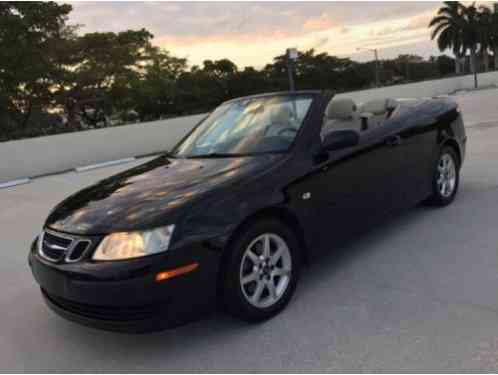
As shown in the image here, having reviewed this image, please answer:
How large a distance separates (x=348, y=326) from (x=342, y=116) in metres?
1.93

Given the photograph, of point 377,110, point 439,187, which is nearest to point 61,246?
point 377,110

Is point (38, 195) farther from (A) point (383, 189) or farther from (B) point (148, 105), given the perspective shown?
(B) point (148, 105)

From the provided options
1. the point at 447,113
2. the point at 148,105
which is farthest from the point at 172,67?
the point at 447,113

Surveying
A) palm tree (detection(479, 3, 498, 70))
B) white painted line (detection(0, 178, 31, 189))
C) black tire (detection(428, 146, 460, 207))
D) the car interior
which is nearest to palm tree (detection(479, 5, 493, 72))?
palm tree (detection(479, 3, 498, 70))

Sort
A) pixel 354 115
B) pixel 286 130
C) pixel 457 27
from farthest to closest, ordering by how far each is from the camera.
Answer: pixel 457 27 → pixel 354 115 → pixel 286 130

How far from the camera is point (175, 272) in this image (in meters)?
2.53

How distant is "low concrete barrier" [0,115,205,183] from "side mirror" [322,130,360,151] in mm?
11587

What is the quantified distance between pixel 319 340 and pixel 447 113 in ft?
10.5

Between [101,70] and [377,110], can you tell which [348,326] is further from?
[101,70]

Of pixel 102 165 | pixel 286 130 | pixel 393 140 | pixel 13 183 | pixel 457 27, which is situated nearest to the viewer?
pixel 286 130

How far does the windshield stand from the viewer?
351cm

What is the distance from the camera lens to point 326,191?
11.0 ft

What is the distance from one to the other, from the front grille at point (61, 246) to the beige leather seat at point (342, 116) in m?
2.06

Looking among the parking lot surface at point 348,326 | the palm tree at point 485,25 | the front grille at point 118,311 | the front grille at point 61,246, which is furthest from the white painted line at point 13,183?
the palm tree at point 485,25
